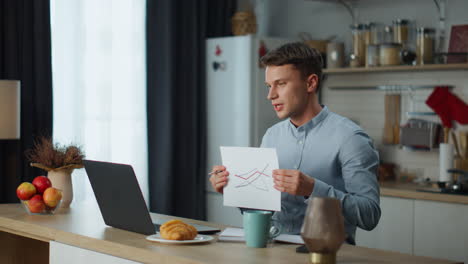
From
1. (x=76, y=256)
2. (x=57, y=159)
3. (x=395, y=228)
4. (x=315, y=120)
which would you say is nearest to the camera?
(x=76, y=256)

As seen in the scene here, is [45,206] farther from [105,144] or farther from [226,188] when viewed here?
[105,144]

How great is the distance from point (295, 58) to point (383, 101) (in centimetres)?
243

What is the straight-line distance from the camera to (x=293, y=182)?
216cm

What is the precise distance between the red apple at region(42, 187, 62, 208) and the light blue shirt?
95cm

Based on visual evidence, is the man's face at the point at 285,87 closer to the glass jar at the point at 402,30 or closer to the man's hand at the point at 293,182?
the man's hand at the point at 293,182

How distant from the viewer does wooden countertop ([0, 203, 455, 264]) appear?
1.97 m

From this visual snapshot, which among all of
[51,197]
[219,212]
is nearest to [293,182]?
[51,197]

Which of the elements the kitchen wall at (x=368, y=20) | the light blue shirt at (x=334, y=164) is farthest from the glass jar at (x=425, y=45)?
the light blue shirt at (x=334, y=164)

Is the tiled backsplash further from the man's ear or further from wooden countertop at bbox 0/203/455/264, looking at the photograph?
wooden countertop at bbox 0/203/455/264

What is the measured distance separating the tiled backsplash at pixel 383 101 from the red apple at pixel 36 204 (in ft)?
8.92

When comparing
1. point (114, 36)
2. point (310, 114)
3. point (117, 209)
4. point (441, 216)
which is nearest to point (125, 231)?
point (117, 209)

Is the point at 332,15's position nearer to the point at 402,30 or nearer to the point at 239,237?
the point at 402,30

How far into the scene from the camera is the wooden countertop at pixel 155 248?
1.97m

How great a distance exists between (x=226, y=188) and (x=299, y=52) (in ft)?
1.91
